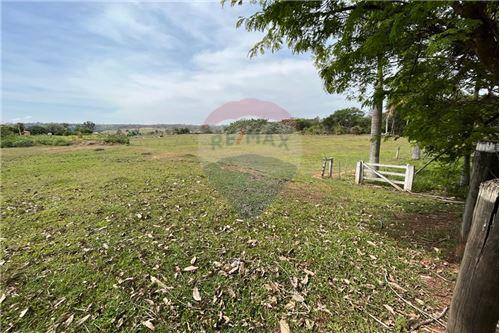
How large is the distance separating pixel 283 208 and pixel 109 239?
3477 millimetres

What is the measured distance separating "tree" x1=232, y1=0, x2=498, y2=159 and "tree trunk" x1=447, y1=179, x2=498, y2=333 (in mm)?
1941

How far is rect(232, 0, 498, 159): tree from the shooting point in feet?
9.63

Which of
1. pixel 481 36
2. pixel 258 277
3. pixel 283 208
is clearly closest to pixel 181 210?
pixel 283 208

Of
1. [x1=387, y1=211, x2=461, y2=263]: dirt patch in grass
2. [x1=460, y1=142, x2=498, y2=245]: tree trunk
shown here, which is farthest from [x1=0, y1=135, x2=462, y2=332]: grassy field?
[x1=460, y1=142, x2=498, y2=245]: tree trunk

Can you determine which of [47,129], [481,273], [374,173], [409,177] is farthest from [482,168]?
[47,129]

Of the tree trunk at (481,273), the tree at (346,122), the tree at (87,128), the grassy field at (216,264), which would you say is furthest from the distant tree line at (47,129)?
the tree at (346,122)

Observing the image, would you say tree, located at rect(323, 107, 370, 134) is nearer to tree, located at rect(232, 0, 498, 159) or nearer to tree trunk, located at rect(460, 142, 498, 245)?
tree, located at rect(232, 0, 498, 159)

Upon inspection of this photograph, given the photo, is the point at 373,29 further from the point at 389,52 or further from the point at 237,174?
the point at 237,174

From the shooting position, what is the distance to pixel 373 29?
11.5ft

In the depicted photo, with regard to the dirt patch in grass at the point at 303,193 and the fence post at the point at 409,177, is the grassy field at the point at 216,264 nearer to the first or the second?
the dirt patch in grass at the point at 303,193

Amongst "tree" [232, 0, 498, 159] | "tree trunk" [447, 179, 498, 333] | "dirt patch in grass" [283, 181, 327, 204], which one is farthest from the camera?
"dirt patch in grass" [283, 181, 327, 204]

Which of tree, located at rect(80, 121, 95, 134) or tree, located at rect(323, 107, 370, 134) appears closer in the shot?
tree, located at rect(80, 121, 95, 134)

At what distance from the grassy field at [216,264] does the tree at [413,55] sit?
2.04m

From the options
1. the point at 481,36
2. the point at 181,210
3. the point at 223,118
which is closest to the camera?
the point at 481,36
